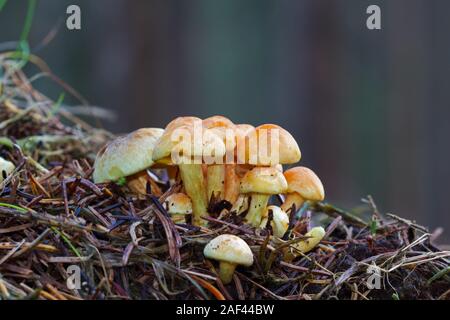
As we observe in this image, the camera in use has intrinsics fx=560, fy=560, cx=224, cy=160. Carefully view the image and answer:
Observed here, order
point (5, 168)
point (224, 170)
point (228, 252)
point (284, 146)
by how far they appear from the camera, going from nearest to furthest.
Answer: point (228, 252)
point (284, 146)
point (224, 170)
point (5, 168)

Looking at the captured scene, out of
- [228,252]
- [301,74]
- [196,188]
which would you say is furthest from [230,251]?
[301,74]

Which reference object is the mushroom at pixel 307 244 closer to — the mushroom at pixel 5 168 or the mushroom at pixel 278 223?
the mushroom at pixel 278 223

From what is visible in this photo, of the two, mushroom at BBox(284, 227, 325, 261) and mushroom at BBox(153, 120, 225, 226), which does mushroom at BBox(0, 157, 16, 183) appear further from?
mushroom at BBox(284, 227, 325, 261)

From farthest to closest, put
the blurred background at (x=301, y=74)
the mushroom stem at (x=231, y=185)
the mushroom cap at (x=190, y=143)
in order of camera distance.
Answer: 1. the blurred background at (x=301, y=74)
2. the mushroom stem at (x=231, y=185)
3. the mushroom cap at (x=190, y=143)

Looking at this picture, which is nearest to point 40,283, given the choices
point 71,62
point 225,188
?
point 225,188

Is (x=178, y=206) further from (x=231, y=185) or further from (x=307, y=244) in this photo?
(x=307, y=244)

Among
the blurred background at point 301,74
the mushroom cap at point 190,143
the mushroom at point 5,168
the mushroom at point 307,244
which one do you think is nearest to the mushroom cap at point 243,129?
the mushroom cap at point 190,143
